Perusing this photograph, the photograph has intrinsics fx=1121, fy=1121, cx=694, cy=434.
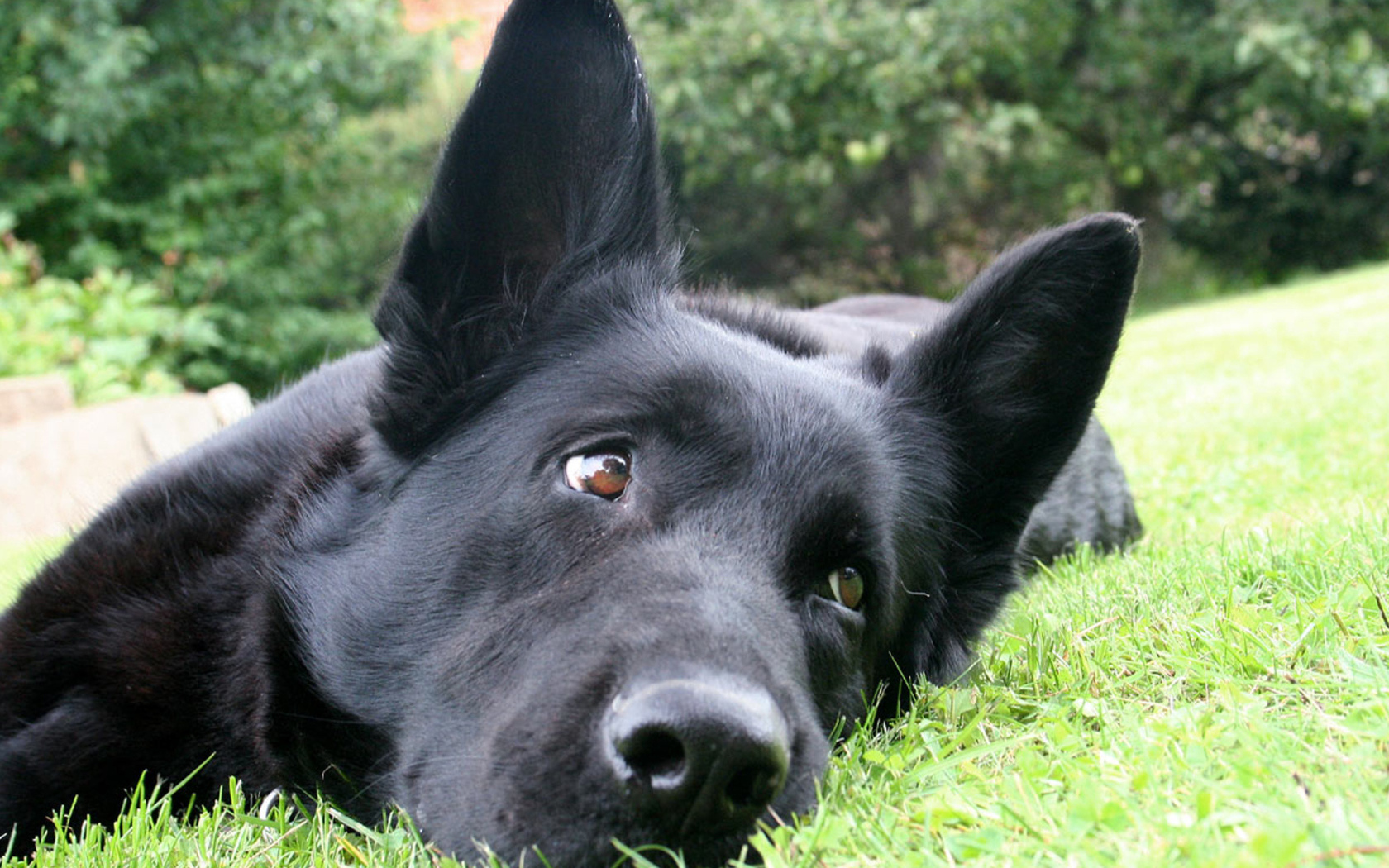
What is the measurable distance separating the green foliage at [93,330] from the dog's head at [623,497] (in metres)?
6.17

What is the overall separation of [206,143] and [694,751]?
34.4ft

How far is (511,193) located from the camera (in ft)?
7.25

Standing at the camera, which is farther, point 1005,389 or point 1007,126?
point 1007,126

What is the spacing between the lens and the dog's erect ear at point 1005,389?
7.39 feet

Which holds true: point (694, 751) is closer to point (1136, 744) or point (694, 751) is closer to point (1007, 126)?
point (1136, 744)

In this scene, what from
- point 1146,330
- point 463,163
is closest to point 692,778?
point 463,163

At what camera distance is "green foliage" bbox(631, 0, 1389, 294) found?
1286 cm

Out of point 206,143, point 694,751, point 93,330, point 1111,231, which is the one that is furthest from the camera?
point 206,143

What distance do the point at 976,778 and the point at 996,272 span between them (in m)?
1.10

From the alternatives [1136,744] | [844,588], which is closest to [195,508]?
[844,588]

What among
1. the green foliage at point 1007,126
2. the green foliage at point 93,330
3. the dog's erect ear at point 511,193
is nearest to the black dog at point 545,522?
the dog's erect ear at point 511,193

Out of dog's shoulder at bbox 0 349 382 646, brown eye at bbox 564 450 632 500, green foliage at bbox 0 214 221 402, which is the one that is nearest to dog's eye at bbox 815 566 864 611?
brown eye at bbox 564 450 632 500

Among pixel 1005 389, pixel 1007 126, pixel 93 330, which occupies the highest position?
pixel 1005 389

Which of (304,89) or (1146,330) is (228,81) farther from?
(1146,330)
